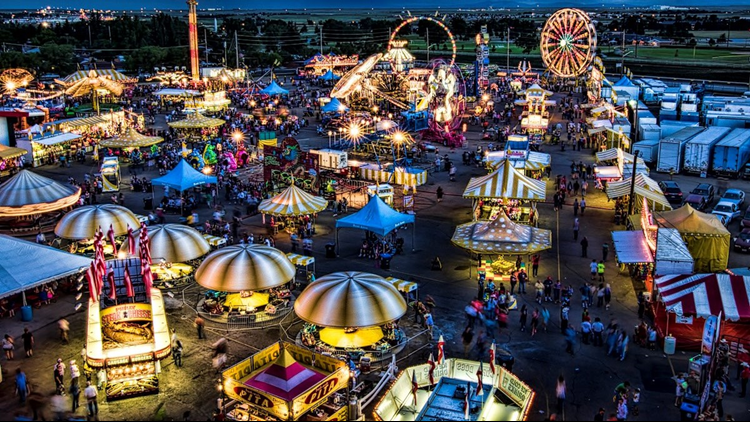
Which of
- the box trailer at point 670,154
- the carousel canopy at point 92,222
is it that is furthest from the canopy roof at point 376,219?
the box trailer at point 670,154

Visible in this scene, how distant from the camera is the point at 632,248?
24047mm

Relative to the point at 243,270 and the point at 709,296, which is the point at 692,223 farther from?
the point at 243,270

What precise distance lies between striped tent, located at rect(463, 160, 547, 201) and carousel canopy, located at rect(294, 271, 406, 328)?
11577 mm

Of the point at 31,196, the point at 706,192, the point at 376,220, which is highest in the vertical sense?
the point at 31,196

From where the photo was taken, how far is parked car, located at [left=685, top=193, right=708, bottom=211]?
32878mm

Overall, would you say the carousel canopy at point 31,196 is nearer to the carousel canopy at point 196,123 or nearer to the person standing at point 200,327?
the person standing at point 200,327

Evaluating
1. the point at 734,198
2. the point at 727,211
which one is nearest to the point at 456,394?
the point at 727,211

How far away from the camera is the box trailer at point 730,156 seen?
39688 millimetres

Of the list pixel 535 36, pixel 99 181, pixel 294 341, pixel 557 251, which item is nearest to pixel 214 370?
pixel 294 341

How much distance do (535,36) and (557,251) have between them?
456 ft

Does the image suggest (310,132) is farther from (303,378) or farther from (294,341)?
(303,378)

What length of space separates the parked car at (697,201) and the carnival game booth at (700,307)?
47.6 feet

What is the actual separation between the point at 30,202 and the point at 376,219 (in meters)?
15.2

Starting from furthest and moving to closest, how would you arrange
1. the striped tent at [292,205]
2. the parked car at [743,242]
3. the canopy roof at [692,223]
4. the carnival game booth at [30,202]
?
1. the carnival game booth at [30,202]
2. the striped tent at [292,205]
3. the parked car at [743,242]
4. the canopy roof at [692,223]
